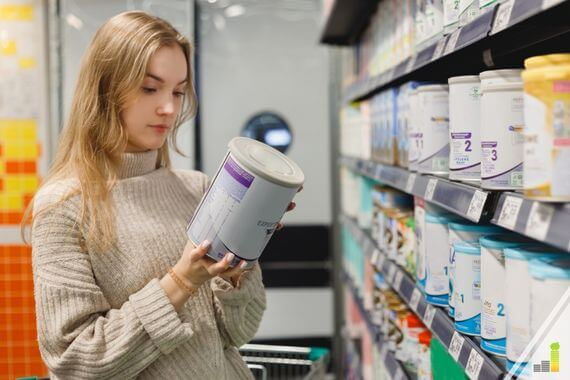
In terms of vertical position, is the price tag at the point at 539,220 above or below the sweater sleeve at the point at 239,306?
above

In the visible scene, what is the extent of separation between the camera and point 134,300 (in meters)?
1.64

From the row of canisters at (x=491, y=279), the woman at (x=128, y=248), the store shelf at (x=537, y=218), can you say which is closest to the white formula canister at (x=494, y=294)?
the row of canisters at (x=491, y=279)

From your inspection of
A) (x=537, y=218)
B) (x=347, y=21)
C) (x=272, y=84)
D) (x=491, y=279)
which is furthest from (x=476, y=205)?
(x=272, y=84)

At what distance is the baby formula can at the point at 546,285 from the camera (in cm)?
110

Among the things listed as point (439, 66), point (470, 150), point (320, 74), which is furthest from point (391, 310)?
point (320, 74)

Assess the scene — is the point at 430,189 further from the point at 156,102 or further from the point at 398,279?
the point at 156,102

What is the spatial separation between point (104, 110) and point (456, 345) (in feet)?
3.66

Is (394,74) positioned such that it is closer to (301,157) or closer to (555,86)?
(555,86)

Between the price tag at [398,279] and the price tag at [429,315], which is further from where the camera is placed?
the price tag at [398,279]

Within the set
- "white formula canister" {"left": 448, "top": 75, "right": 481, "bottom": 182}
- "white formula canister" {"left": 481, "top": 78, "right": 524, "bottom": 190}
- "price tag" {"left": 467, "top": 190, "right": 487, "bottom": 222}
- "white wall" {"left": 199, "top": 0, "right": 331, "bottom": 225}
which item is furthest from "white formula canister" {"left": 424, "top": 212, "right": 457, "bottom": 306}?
"white wall" {"left": 199, "top": 0, "right": 331, "bottom": 225}

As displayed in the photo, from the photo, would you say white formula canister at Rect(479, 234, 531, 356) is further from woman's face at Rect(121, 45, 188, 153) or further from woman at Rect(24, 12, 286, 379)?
woman's face at Rect(121, 45, 188, 153)

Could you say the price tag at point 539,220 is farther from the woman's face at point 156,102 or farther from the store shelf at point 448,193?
the woman's face at point 156,102

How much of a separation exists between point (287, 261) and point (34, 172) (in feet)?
6.35

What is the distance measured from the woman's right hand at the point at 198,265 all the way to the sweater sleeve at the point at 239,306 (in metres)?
0.21
